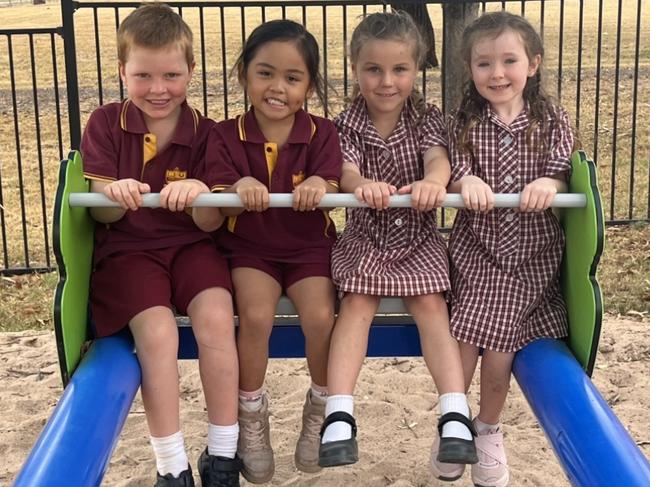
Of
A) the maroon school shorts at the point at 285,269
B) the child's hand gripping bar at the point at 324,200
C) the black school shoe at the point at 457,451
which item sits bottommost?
the black school shoe at the point at 457,451

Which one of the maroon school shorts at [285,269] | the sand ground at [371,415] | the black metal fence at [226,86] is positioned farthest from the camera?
the black metal fence at [226,86]

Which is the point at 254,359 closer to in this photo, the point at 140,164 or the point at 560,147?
the point at 140,164

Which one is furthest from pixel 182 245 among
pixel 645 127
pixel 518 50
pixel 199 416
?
pixel 645 127

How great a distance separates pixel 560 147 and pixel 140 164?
1.36 meters

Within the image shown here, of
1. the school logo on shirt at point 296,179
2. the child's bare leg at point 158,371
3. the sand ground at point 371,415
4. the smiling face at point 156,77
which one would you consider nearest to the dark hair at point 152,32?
the smiling face at point 156,77

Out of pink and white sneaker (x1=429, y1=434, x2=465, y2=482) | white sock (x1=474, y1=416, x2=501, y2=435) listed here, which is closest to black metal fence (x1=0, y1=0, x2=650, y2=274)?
white sock (x1=474, y1=416, x2=501, y2=435)

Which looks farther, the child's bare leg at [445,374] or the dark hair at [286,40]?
the dark hair at [286,40]

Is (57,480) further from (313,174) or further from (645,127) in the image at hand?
(645,127)

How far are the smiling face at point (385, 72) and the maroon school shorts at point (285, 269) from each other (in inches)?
23.6

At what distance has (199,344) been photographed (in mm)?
2881

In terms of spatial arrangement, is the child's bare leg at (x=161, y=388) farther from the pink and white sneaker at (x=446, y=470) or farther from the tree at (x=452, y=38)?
the tree at (x=452, y=38)

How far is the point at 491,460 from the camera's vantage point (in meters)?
3.29

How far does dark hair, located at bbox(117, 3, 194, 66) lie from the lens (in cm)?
296

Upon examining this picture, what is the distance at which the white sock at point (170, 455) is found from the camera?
110 inches
